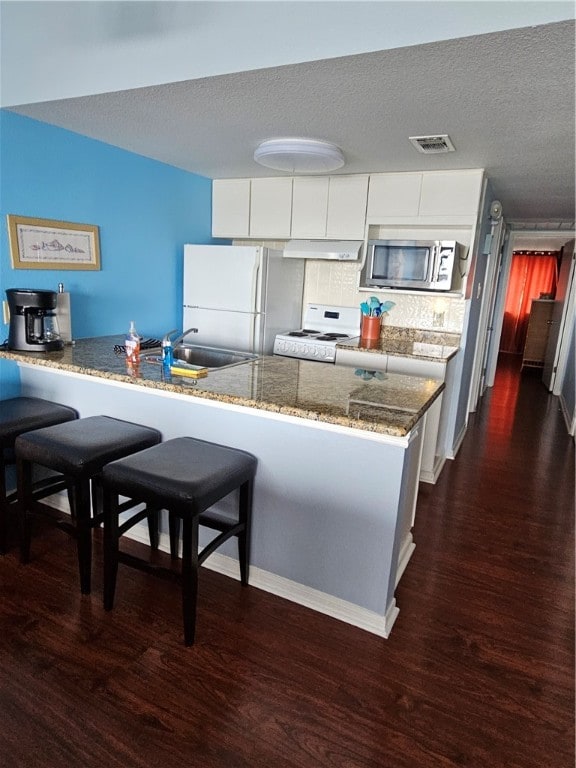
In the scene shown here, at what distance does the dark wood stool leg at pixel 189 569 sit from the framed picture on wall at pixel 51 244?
1.92 meters

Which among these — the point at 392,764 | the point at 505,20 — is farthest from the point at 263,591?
the point at 505,20

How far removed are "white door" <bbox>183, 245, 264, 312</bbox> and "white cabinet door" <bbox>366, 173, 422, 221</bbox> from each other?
953mm

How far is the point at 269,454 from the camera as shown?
2.01 metres

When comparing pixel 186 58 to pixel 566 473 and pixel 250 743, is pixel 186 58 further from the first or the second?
pixel 566 473

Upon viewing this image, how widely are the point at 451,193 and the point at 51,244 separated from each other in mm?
2653

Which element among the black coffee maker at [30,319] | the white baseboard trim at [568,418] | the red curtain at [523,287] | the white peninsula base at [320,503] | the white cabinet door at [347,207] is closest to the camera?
the white peninsula base at [320,503]

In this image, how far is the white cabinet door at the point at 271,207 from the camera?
384 cm

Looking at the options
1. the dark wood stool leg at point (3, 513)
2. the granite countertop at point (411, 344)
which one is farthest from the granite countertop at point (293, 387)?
the granite countertop at point (411, 344)

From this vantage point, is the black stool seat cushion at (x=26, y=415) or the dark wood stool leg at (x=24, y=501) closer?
the dark wood stool leg at (x=24, y=501)

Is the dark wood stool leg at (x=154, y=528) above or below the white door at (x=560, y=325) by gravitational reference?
below

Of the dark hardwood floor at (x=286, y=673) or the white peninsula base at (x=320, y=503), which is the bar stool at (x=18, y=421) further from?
the white peninsula base at (x=320, y=503)

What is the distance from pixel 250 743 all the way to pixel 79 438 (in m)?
1.32

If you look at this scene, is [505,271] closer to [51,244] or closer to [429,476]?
[429,476]

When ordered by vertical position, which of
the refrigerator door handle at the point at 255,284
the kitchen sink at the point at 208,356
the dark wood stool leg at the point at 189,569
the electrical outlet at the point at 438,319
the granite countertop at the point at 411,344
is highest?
the refrigerator door handle at the point at 255,284
